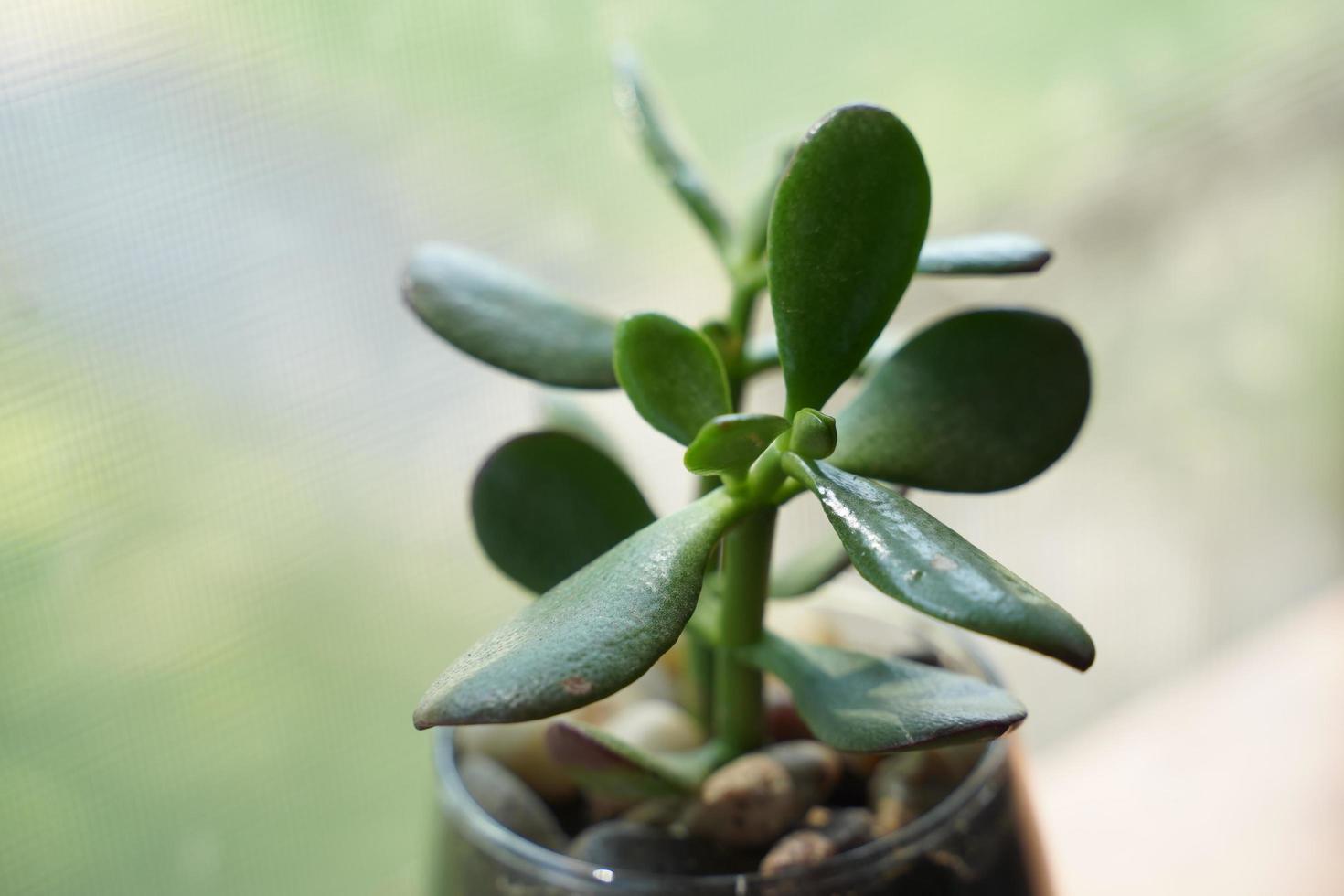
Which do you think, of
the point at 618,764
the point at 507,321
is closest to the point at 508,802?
the point at 618,764

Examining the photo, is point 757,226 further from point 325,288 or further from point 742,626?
point 325,288

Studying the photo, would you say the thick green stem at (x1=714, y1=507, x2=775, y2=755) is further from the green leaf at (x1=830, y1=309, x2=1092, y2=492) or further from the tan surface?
the tan surface

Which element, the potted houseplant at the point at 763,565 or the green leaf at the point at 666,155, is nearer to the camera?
the potted houseplant at the point at 763,565

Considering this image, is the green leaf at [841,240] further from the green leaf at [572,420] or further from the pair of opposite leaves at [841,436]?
the green leaf at [572,420]

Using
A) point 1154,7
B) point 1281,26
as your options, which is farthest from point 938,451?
Result: point 1281,26

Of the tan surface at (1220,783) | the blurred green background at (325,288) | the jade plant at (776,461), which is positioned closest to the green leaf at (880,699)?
the jade plant at (776,461)

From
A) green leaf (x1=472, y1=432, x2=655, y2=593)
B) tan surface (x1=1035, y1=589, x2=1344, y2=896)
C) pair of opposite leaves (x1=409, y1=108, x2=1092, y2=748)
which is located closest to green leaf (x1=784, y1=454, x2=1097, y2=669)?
pair of opposite leaves (x1=409, y1=108, x2=1092, y2=748)
